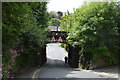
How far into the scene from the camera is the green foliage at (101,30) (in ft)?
32.9

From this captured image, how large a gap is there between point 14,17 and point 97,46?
25.0ft

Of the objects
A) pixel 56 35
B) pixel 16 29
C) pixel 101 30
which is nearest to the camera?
pixel 16 29

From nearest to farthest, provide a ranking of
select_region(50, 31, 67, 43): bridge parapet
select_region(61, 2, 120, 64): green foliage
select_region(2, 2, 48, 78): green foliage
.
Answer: select_region(2, 2, 48, 78): green foliage, select_region(61, 2, 120, 64): green foliage, select_region(50, 31, 67, 43): bridge parapet

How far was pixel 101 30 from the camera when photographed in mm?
10312

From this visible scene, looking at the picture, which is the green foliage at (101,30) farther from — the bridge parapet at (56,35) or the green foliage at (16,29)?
the bridge parapet at (56,35)

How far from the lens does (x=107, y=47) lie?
33.3ft

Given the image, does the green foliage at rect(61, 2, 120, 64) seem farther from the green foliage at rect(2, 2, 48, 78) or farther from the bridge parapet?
the bridge parapet

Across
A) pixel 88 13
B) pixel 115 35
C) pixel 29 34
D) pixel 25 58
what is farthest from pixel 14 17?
pixel 115 35

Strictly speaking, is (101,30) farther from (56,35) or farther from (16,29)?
(56,35)

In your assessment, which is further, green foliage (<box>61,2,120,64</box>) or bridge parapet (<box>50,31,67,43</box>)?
bridge parapet (<box>50,31,67,43</box>)

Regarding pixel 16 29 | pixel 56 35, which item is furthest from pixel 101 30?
pixel 56 35

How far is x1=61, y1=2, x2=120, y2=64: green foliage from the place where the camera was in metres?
10.0

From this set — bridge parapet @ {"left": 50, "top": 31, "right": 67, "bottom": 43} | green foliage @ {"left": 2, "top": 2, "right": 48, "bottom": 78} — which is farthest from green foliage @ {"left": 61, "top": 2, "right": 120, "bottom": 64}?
bridge parapet @ {"left": 50, "top": 31, "right": 67, "bottom": 43}

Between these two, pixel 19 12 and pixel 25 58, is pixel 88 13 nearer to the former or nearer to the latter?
pixel 25 58
